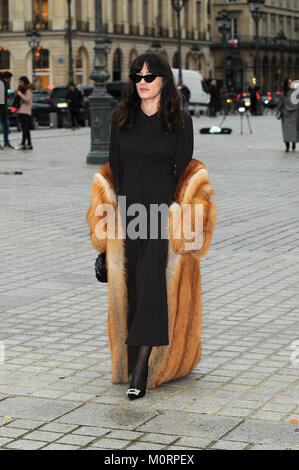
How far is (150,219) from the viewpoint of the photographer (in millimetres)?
5312

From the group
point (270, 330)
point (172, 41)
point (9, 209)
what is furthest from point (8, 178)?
point (172, 41)

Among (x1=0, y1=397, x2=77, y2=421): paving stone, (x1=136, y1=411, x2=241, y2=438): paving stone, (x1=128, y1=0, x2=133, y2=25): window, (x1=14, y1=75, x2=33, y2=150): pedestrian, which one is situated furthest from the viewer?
(x1=128, y1=0, x2=133, y2=25): window

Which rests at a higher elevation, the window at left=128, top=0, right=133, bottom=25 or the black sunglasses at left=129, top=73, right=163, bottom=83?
the window at left=128, top=0, right=133, bottom=25

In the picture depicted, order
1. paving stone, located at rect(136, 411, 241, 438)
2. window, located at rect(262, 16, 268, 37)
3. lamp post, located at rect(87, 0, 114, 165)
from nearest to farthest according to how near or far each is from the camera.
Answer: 1. paving stone, located at rect(136, 411, 241, 438)
2. lamp post, located at rect(87, 0, 114, 165)
3. window, located at rect(262, 16, 268, 37)

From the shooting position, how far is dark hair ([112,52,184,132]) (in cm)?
529

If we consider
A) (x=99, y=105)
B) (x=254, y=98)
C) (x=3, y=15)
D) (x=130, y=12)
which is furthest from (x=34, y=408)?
(x=130, y=12)

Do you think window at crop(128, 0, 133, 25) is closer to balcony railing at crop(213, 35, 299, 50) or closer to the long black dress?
balcony railing at crop(213, 35, 299, 50)

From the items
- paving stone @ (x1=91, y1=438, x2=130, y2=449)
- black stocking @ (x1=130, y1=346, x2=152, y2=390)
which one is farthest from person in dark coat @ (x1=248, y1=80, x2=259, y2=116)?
paving stone @ (x1=91, y1=438, x2=130, y2=449)

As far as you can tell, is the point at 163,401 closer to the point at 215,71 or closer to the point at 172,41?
the point at 172,41

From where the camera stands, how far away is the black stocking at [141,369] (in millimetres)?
5289

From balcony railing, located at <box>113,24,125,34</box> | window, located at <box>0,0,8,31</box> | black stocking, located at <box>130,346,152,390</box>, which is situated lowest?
black stocking, located at <box>130,346,152,390</box>

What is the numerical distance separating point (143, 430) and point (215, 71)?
99553mm

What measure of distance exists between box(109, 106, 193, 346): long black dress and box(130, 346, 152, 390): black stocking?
0.05 meters

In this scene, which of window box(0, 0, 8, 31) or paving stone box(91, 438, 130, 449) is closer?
paving stone box(91, 438, 130, 449)
